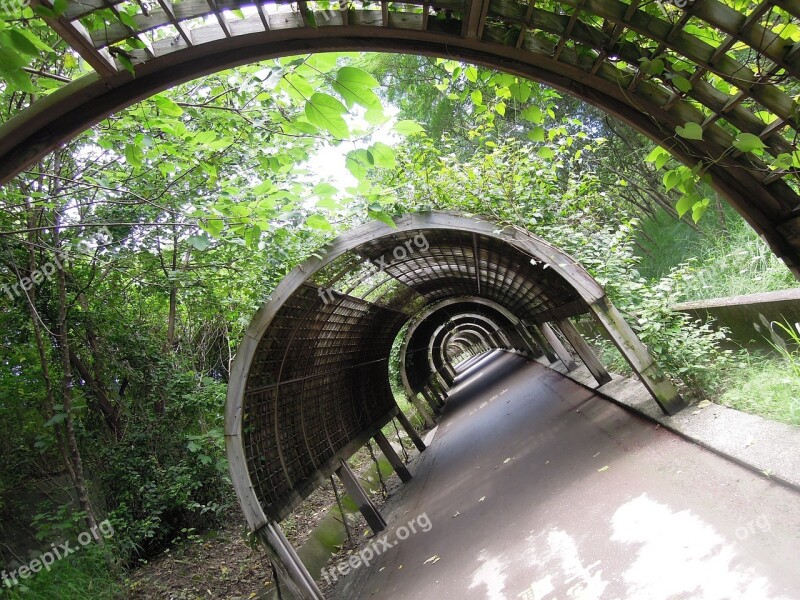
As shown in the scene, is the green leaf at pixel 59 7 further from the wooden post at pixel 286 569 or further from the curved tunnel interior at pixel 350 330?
the wooden post at pixel 286 569

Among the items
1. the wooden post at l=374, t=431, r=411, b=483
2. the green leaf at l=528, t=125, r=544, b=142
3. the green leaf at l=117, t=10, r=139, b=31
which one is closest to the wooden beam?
the green leaf at l=117, t=10, r=139, b=31

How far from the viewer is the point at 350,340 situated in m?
8.89

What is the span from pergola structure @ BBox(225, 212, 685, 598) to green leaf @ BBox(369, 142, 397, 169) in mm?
3181

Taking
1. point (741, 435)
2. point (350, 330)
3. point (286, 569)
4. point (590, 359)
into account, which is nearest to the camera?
point (741, 435)

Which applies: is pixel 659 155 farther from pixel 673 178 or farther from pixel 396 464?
pixel 396 464

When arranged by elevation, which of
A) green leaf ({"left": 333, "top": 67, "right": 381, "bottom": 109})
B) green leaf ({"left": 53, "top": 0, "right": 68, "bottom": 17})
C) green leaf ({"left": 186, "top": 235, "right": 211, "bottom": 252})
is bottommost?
green leaf ({"left": 333, "top": 67, "right": 381, "bottom": 109})

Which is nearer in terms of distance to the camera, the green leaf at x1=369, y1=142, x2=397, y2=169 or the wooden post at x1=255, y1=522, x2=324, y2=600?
the green leaf at x1=369, y1=142, x2=397, y2=169

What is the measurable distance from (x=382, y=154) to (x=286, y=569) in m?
4.26

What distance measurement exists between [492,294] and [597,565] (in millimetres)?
9116

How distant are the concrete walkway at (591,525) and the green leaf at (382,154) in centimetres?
266

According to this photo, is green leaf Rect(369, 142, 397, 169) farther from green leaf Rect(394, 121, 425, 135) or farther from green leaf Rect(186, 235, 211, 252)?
green leaf Rect(186, 235, 211, 252)

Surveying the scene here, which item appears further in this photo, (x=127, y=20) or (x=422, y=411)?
(x=422, y=411)

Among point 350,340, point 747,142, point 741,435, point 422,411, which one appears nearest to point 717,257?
point 741,435

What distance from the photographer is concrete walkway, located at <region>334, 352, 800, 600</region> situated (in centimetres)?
289
